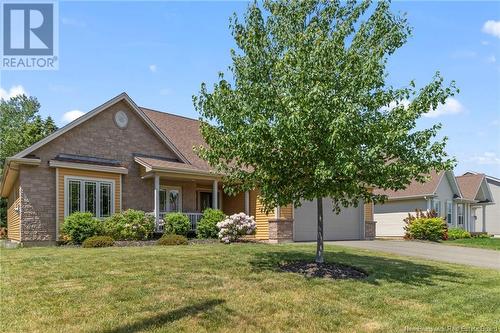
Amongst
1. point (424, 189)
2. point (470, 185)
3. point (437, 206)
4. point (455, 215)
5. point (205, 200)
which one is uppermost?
point (470, 185)

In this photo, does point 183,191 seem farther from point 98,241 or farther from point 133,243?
point 98,241

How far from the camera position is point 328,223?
2420 centimetres

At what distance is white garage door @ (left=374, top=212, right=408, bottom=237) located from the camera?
107 ft

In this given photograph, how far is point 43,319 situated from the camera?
6.41 metres

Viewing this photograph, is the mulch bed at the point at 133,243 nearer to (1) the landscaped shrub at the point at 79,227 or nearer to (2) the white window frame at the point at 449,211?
(1) the landscaped shrub at the point at 79,227

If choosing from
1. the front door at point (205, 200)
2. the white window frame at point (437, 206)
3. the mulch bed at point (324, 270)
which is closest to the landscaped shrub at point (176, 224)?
the front door at point (205, 200)

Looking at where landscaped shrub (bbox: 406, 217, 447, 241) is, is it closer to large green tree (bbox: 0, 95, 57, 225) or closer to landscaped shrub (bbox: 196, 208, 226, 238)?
landscaped shrub (bbox: 196, 208, 226, 238)

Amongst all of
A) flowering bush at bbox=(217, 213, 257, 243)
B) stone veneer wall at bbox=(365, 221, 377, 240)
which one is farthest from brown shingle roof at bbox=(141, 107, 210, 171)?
stone veneer wall at bbox=(365, 221, 377, 240)

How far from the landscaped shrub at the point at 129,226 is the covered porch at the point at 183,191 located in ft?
2.89

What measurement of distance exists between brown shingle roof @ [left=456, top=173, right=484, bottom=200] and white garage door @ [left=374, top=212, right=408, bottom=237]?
7517mm

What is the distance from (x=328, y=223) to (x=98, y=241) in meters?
12.4

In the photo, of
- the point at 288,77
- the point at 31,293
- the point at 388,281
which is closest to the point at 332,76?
the point at 288,77

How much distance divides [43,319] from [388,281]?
7.18 meters

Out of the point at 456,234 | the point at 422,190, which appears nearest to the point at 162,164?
the point at 422,190
